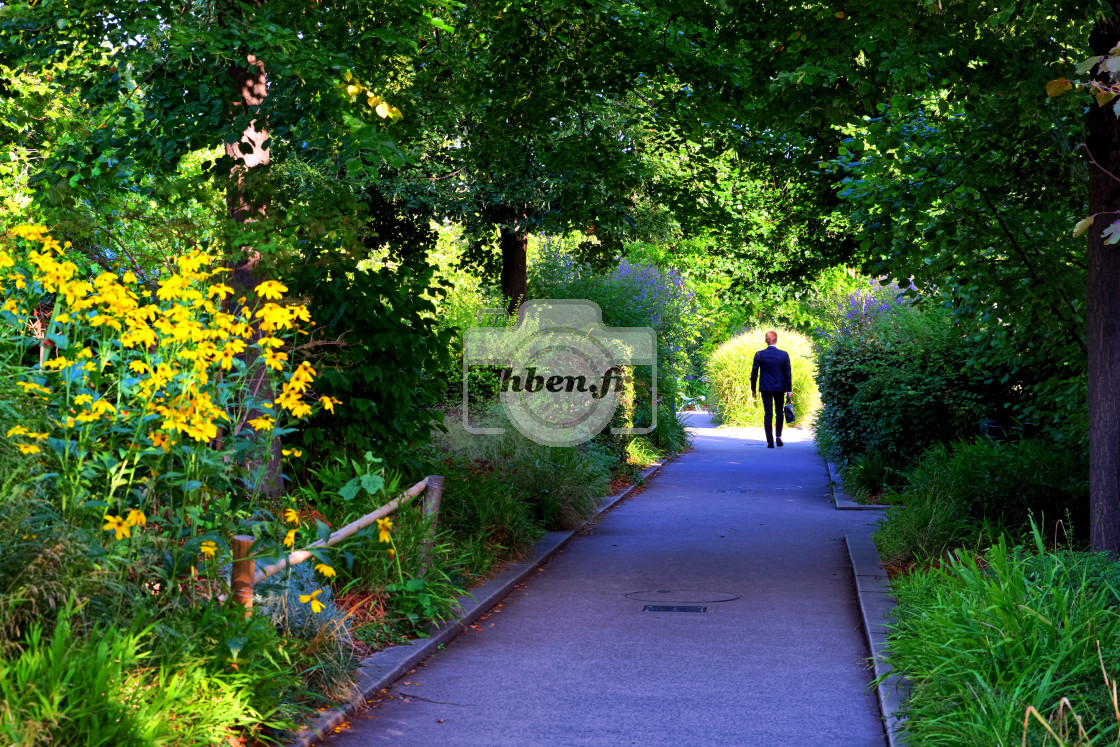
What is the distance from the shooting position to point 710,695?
20.1 feet

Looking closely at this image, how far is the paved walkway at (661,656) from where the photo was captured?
5.53 m

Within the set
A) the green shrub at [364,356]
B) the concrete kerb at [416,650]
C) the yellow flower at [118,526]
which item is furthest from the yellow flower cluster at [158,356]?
the green shrub at [364,356]

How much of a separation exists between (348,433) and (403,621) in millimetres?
1814

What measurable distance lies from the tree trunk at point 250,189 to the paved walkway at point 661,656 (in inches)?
91.3

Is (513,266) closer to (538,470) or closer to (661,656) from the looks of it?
(538,470)

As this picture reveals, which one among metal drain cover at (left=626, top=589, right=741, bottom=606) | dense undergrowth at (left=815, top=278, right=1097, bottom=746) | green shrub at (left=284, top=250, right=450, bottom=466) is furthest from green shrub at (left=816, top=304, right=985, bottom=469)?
green shrub at (left=284, top=250, right=450, bottom=466)

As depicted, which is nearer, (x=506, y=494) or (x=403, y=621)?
(x=403, y=621)

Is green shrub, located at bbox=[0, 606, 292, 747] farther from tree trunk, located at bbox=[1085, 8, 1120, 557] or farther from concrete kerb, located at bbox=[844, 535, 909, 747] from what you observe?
tree trunk, located at bbox=[1085, 8, 1120, 557]

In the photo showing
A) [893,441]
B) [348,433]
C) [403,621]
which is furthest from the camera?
[893,441]

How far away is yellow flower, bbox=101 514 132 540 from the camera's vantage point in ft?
14.9

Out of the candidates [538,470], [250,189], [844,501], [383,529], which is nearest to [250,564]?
[383,529]

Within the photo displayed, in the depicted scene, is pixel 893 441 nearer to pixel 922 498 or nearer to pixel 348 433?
pixel 922 498

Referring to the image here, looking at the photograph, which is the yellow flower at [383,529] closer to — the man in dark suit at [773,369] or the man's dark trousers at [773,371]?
the man in dark suit at [773,369]

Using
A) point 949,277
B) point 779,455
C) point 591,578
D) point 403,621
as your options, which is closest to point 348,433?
point 403,621
